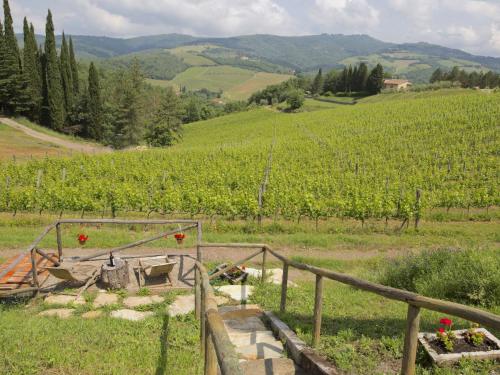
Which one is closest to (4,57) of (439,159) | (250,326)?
(439,159)

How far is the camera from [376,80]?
294 ft

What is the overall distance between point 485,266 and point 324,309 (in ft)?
9.76

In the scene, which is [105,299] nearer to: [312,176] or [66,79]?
[312,176]

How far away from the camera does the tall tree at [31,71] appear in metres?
49.3

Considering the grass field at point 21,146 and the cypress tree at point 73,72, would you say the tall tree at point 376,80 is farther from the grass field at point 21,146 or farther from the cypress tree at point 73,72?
the grass field at point 21,146

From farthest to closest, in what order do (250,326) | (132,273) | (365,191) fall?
(365,191)
(132,273)
(250,326)

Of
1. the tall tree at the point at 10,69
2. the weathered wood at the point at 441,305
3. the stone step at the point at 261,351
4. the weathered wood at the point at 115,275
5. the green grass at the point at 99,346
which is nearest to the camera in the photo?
the weathered wood at the point at 441,305

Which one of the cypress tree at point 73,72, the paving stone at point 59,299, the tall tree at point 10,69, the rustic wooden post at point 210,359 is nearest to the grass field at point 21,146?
the tall tree at point 10,69

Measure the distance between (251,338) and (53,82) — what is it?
54443 mm

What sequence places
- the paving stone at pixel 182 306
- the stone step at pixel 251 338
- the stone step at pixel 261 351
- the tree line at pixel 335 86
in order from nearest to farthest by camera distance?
the stone step at pixel 261 351, the stone step at pixel 251 338, the paving stone at pixel 182 306, the tree line at pixel 335 86

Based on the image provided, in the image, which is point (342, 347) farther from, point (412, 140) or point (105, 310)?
point (412, 140)

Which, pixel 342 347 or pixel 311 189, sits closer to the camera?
pixel 342 347

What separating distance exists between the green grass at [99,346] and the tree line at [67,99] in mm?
48307

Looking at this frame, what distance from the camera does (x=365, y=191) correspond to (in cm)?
1856
